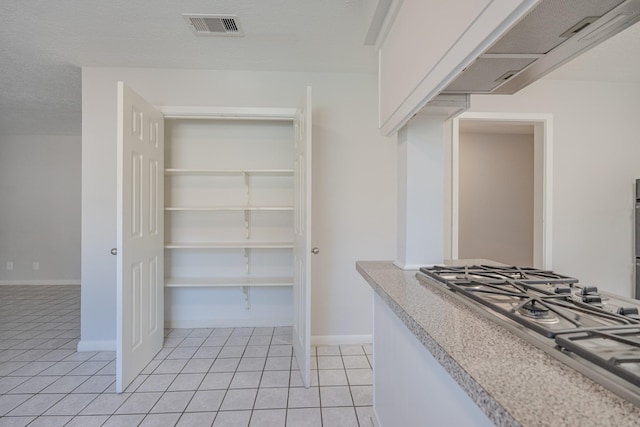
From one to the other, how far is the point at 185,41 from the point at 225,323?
2.40 m

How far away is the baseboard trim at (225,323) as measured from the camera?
2.92 metres

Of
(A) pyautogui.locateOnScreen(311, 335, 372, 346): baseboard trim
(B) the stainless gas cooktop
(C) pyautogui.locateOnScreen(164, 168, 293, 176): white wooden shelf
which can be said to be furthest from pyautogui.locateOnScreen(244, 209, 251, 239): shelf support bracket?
(B) the stainless gas cooktop

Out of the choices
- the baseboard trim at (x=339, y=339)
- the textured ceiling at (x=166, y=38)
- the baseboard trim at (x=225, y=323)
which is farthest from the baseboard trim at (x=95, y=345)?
the textured ceiling at (x=166, y=38)

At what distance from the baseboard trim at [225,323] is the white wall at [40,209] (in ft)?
10.7

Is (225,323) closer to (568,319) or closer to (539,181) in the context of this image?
(568,319)

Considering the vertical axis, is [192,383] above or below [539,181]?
below

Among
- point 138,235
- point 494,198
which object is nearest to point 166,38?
point 138,235

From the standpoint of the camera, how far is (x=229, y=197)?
2953 millimetres

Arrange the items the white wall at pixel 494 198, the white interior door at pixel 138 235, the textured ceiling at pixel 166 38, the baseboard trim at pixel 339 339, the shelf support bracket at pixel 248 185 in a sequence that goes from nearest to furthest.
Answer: the textured ceiling at pixel 166 38 < the white interior door at pixel 138 235 < the baseboard trim at pixel 339 339 < the shelf support bracket at pixel 248 185 < the white wall at pixel 494 198

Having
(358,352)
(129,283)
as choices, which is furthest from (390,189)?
(129,283)

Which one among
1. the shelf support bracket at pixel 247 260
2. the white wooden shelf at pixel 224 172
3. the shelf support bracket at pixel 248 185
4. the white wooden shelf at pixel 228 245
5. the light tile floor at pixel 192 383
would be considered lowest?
the light tile floor at pixel 192 383

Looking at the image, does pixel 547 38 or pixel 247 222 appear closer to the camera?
pixel 547 38

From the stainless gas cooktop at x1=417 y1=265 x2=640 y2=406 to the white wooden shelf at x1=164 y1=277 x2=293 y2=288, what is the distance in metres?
1.83

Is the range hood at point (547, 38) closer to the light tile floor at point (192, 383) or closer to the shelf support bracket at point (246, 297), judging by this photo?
the light tile floor at point (192, 383)
